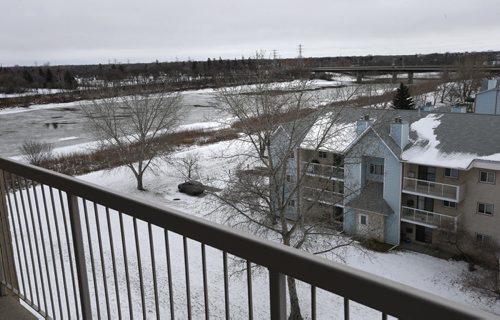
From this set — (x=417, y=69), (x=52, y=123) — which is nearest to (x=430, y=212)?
(x=52, y=123)

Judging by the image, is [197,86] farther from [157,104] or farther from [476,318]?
[476,318]

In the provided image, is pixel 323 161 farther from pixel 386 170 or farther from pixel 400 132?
pixel 400 132

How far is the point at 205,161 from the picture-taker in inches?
1033

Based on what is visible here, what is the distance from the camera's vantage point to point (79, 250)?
2180mm

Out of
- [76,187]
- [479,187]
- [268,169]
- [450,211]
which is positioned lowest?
[450,211]

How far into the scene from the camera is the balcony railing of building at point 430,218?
15.8 meters

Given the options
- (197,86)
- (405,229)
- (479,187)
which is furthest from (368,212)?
(197,86)

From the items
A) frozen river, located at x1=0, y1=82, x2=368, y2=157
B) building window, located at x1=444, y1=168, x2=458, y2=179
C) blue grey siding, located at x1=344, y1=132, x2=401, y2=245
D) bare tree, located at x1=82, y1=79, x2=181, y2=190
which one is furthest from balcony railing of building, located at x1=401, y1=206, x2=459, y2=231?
bare tree, located at x1=82, y1=79, x2=181, y2=190

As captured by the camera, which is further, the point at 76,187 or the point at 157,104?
the point at 157,104

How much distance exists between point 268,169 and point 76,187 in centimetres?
1183

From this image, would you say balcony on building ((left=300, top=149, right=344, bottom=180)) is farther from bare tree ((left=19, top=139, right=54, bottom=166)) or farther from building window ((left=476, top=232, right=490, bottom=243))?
bare tree ((left=19, top=139, right=54, bottom=166))

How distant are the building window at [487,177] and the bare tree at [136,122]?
1542 cm

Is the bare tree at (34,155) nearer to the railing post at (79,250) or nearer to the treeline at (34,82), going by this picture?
the railing post at (79,250)

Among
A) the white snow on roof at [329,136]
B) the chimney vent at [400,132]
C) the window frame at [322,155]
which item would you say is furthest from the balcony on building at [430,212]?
the window frame at [322,155]
